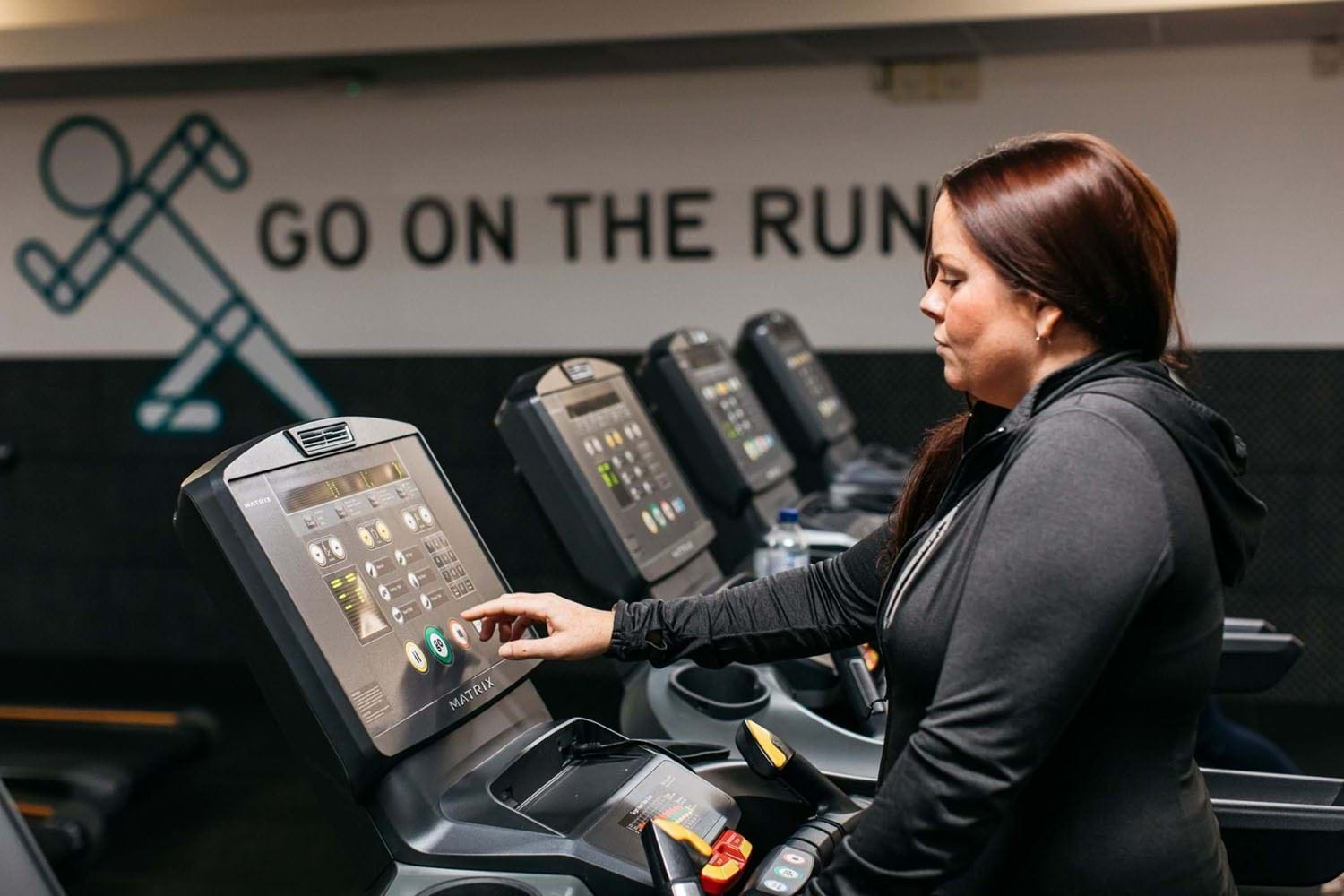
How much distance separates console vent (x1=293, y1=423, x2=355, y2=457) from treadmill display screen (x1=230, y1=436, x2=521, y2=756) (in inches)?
0.6

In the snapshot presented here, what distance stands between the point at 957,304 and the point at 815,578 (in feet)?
1.68

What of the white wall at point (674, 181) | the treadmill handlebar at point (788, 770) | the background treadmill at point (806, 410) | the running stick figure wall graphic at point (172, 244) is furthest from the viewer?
the running stick figure wall graphic at point (172, 244)

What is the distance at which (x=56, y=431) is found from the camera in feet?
17.3

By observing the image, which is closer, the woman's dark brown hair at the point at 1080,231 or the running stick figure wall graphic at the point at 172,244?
the woman's dark brown hair at the point at 1080,231

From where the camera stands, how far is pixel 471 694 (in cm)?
147

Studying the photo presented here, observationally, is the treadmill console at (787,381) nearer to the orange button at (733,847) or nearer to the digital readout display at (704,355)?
the digital readout display at (704,355)

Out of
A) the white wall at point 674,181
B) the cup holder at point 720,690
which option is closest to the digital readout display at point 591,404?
the cup holder at point 720,690

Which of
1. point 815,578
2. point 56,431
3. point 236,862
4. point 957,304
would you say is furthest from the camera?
point 56,431

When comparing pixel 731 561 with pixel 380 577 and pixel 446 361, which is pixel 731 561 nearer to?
pixel 380 577

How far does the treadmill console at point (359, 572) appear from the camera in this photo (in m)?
1.29

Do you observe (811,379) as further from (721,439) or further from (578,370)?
(578,370)

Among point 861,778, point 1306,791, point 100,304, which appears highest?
point 100,304

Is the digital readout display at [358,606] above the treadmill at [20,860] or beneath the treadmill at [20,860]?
above

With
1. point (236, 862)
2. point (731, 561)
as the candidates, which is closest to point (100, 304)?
point (236, 862)
